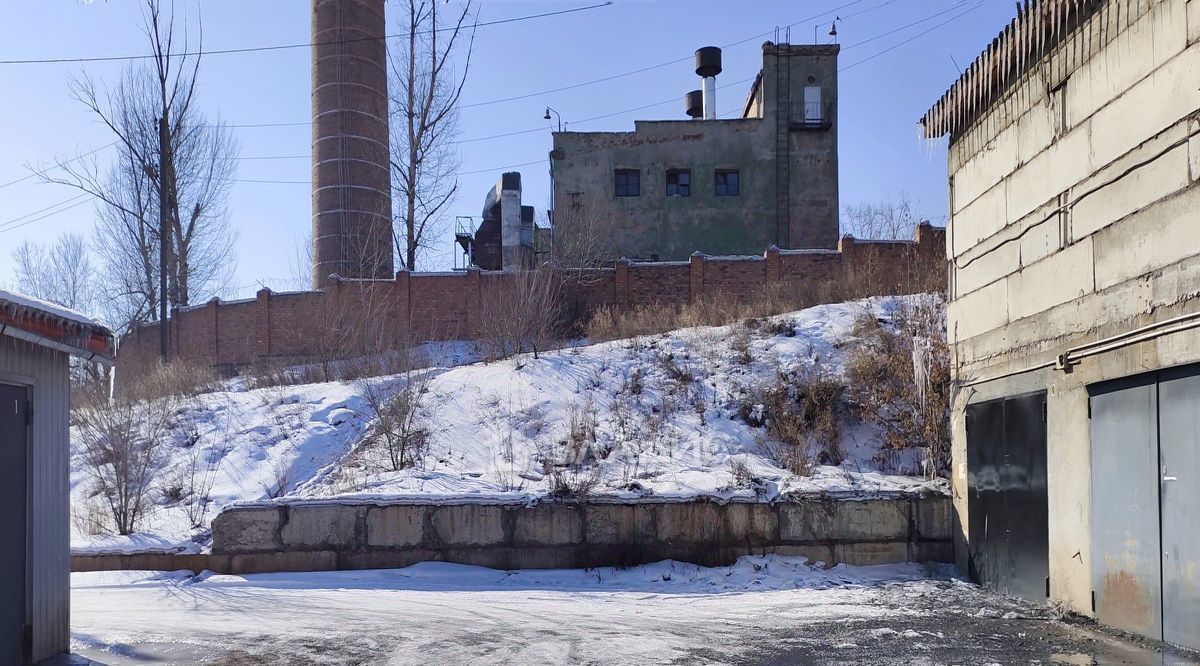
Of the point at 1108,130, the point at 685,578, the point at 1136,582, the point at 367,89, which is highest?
the point at 367,89

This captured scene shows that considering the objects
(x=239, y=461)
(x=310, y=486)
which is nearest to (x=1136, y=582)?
(x=310, y=486)

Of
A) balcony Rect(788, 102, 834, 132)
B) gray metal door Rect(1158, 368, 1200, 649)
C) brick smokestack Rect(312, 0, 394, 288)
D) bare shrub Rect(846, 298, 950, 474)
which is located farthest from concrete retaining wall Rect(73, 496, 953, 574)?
balcony Rect(788, 102, 834, 132)

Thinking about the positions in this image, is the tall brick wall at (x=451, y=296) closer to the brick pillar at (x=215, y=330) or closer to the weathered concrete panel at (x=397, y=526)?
the brick pillar at (x=215, y=330)

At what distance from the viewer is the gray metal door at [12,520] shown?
5.70 meters

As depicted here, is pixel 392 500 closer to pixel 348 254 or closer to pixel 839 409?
pixel 839 409

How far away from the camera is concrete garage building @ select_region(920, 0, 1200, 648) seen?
18.5 feet

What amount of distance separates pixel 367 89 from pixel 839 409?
937 inches

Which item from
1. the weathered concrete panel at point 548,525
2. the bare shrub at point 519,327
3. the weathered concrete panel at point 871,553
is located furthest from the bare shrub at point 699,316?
the weathered concrete panel at point 548,525

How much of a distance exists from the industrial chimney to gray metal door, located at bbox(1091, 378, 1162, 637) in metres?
32.5

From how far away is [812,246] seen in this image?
31.6 meters

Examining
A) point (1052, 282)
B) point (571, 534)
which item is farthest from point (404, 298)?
point (1052, 282)

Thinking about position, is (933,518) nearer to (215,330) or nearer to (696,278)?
(696,278)

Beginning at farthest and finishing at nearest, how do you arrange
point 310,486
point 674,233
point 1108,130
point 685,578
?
1. point 674,233
2. point 310,486
3. point 685,578
4. point 1108,130

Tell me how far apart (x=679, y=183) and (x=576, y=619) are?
2581 centimetres
